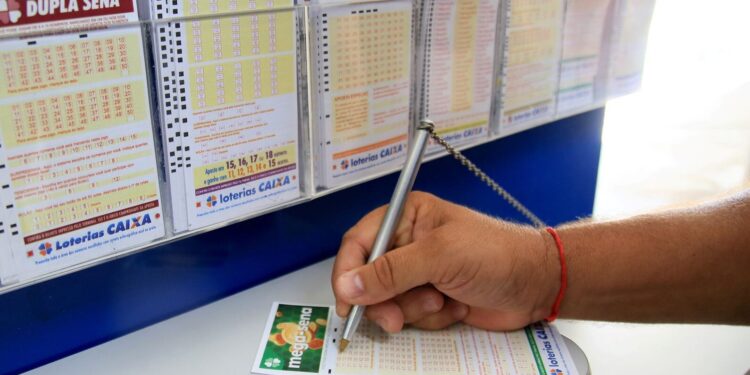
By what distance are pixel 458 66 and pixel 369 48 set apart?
18 cm

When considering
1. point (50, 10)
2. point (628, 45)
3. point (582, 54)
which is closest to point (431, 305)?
point (50, 10)

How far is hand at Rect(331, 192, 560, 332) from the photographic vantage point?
71 centimetres

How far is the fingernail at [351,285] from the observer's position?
A: 2.35 ft

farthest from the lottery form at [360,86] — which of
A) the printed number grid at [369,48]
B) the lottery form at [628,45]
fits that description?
the lottery form at [628,45]

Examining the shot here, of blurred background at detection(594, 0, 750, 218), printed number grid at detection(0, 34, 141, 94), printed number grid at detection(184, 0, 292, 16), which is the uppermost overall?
printed number grid at detection(184, 0, 292, 16)

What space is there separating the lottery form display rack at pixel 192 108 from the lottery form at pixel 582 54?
0.72 ft

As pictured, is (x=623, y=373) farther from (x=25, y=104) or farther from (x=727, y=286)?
(x=25, y=104)

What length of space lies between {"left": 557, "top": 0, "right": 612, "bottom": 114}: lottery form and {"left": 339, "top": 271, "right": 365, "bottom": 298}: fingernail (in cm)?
61

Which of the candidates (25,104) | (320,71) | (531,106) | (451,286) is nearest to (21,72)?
(25,104)

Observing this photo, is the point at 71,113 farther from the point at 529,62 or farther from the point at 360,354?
the point at 529,62

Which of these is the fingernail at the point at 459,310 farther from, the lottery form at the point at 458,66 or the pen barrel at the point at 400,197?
the lottery form at the point at 458,66

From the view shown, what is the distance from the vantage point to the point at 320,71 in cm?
81

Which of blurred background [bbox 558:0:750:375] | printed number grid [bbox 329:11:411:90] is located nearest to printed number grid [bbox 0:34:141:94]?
printed number grid [bbox 329:11:411:90]

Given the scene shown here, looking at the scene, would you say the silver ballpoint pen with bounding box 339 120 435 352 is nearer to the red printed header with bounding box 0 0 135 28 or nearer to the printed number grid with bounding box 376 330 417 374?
the printed number grid with bounding box 376 330 417 374
